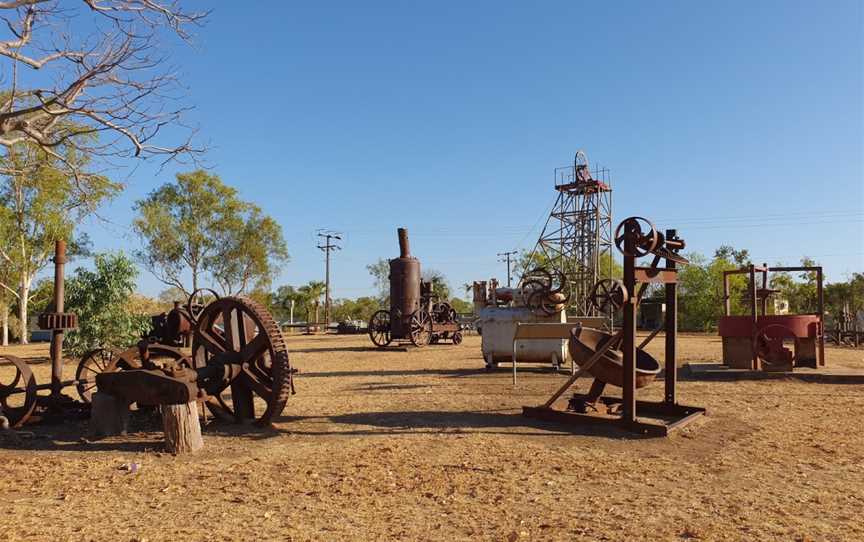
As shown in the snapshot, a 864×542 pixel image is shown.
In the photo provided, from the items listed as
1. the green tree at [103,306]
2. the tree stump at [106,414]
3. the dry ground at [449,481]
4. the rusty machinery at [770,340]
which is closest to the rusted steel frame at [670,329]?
the dry ground at [449,481]

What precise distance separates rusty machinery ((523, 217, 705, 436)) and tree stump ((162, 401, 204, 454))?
13.2 ft

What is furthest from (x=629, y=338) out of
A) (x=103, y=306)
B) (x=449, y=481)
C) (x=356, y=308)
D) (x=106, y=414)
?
(x=356, y=308)

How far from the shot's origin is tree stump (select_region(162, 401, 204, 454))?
19.9 feet

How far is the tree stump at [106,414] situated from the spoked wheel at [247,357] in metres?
0.95

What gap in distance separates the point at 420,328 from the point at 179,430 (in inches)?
643

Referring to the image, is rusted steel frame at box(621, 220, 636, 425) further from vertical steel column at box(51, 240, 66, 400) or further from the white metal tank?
vertical steel column at box(51, 240, 66, 400)

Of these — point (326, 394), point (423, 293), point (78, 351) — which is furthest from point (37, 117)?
point (423, 293)

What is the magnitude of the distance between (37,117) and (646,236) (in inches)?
277

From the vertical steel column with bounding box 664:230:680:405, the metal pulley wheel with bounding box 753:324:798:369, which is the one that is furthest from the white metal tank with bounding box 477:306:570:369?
the vertical steel column with bounding box 664:230:680:405

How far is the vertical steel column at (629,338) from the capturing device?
6.91 m

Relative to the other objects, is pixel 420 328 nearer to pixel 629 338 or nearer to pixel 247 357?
pixel 247 357

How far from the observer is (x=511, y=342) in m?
13.8

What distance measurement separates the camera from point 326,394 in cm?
1038

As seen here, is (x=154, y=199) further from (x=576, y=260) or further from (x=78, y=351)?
(x=576, y=260)
